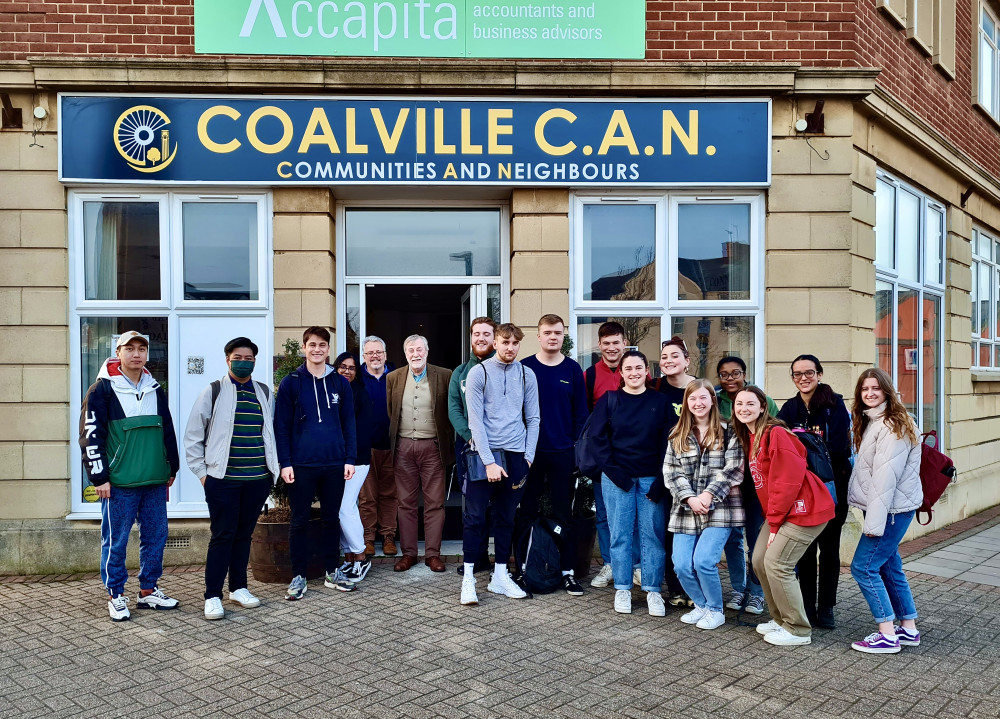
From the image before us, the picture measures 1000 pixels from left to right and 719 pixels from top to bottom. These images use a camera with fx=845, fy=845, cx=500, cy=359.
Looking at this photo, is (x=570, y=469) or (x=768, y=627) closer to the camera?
(x=768, y=627)

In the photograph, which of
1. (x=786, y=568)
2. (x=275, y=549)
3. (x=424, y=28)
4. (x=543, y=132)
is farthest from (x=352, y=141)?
(x=786, y=568)

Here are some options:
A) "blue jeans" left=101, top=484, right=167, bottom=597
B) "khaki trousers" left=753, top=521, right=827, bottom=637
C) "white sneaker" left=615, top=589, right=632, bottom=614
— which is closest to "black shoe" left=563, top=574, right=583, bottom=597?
"white sneaker" left=615, top=589, right=632, bottom=614

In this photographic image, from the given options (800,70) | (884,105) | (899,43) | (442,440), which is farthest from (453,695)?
(899,43)

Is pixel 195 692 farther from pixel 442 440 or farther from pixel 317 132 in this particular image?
pixel 317 132

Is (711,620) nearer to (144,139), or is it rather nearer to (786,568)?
(786,568)

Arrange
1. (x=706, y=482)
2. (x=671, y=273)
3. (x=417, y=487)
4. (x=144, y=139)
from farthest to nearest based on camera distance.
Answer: (x=671, y=273) → (x=144, y=139) → (x=417, y=487) → (x=706, y=482)

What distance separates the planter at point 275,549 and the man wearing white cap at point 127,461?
0.80 metres

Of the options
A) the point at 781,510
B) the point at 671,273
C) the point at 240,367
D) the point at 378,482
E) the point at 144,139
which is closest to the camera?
the point at 781,510

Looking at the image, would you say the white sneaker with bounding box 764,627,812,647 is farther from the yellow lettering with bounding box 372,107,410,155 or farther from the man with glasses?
the yellow lettering with bounding box 372,107,410,155

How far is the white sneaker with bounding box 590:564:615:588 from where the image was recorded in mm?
6621

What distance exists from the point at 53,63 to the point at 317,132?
90.2 inches

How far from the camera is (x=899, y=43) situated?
8984mm

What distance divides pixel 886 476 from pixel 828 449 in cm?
57

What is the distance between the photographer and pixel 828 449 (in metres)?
5.50
